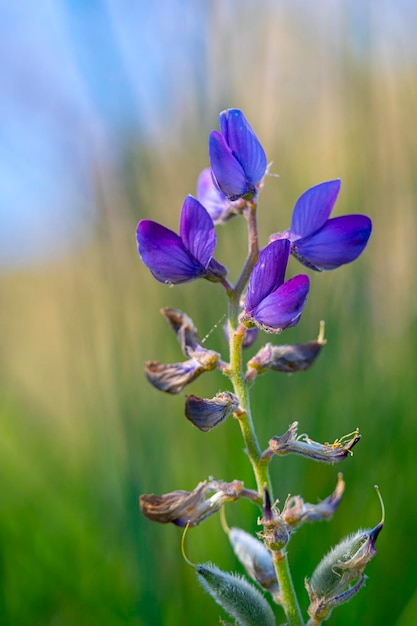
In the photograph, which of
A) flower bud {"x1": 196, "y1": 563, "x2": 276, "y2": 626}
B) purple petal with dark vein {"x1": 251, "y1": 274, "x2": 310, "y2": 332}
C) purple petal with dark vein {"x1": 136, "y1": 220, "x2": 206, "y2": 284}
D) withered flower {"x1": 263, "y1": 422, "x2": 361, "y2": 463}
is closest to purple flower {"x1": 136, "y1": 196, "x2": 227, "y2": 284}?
purple petal with dark vein {"x1": 136, "y1": 220, "x2": 206, "y2": 284}

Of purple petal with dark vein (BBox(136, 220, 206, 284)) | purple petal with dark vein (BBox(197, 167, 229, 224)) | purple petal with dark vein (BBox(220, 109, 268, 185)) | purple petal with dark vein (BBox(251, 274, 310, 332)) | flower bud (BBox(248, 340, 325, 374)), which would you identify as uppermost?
purple petal with dark vein (BBox(220, 109, 268, 185))

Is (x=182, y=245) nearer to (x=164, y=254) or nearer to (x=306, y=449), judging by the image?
(x=164, y=254)

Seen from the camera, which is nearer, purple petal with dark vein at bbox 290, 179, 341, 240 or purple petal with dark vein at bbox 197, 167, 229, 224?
purple petal with dark vein at bbox 290, 179, 341, 240

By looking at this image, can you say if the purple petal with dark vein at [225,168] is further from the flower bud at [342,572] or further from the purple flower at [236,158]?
the flower bud at [342,572]

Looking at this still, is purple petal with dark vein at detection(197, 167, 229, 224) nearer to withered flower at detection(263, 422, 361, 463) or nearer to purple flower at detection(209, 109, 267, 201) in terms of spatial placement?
purple flower at detection(209, 109, 267, 201)

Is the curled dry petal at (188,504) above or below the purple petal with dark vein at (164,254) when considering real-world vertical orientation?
below

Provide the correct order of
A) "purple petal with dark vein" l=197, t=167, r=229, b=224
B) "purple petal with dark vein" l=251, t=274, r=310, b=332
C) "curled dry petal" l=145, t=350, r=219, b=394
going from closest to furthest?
1. "purple petal with dark vein" l=251, t=274, r=310, b=332
2. "curled dry petal" l=145, t=350, r=219, b=394
3. "purple petal with dark vein" l=197, t=167, r=229, b=224

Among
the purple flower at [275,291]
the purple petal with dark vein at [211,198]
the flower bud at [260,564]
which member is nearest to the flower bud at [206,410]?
the purple flower at [275,291]

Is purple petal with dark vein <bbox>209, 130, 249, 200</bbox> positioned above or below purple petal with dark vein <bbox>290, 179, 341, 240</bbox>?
above
